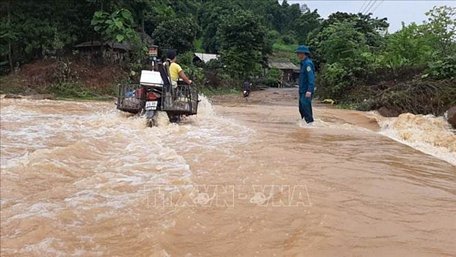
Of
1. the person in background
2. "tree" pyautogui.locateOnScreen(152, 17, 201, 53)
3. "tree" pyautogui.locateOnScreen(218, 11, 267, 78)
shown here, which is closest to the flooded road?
the person in background

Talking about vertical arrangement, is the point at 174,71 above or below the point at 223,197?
above

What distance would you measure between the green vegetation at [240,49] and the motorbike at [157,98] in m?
6.33

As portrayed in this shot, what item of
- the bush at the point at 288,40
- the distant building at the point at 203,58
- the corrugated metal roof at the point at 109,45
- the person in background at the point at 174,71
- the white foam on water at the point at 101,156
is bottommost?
the white foam on water at the point at 101,156

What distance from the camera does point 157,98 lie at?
925 cm

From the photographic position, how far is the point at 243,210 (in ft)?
12.6

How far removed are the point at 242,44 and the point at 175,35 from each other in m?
5.95

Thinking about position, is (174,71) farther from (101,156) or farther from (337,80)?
(337,80)

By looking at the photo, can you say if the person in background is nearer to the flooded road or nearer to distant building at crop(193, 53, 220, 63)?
the flooded road

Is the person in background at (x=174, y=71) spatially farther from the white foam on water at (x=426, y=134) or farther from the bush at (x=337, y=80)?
the bush at (x=337, y=80)

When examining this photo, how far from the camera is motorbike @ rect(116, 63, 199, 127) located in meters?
9.23

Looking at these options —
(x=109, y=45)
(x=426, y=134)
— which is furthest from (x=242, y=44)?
(x=426, y=134)

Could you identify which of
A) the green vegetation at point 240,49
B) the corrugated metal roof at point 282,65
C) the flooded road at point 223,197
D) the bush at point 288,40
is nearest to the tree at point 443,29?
the green vegetation at point 240,49

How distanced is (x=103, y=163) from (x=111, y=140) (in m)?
1.72

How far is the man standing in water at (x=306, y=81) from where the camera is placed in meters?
9.73
